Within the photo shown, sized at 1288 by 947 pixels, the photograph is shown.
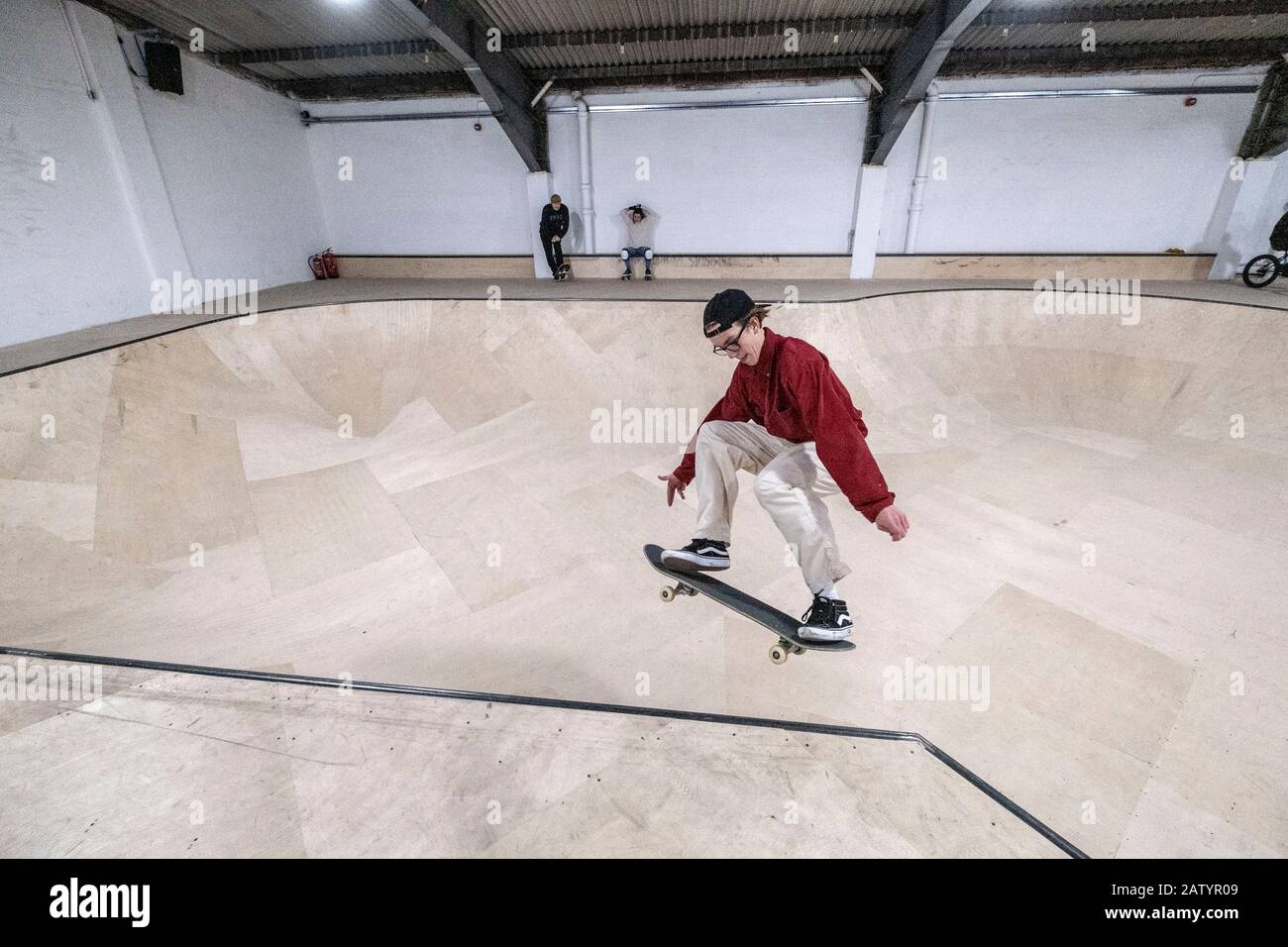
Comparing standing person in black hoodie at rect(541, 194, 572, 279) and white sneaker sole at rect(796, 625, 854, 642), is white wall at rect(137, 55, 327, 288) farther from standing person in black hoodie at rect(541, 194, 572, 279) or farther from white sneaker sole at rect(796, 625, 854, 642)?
white sneaker sole at rect(796, 625, 854, 642)

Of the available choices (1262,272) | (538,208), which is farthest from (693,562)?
(1262,272)

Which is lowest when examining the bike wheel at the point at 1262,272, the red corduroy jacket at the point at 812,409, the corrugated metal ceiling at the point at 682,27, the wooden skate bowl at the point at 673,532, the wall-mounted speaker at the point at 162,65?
the wooden skate bowl at the point at 673,532

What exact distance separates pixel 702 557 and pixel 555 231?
1010 centimetres

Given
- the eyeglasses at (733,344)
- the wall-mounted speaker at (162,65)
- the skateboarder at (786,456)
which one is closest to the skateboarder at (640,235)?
the wall-mounted speaker at (162,65)

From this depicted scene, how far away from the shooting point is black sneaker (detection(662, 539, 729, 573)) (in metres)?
2.85

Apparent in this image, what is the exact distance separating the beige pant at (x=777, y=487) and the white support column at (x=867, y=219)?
9.94 meters

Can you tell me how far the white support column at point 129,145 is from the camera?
693cm

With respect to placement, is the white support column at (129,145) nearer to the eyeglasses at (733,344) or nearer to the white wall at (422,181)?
the white wall at (422,181)

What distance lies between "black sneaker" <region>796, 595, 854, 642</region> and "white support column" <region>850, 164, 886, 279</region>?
10454 millimetres

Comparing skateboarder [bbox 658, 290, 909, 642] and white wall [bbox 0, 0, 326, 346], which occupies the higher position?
white wall [bbox 0, 0, 326, 346]

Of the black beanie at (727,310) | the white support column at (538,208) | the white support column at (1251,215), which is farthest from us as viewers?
the white support column at (538,208)

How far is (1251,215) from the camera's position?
9852 millimetres

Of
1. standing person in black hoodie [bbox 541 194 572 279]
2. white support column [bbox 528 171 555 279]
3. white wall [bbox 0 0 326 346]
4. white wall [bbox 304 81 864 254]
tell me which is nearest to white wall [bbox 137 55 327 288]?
white wall [bbox 0 0 326 346]
